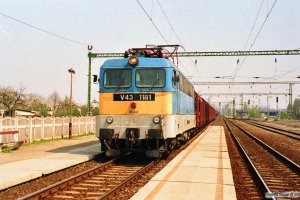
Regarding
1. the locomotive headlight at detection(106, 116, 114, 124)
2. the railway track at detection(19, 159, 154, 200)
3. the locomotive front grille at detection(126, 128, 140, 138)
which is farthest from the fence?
the railway track at detection(19, 159, 154, 200)

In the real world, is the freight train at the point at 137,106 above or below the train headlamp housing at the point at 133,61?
below

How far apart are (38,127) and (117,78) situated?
30.4 feet

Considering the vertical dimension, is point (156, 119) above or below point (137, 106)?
below

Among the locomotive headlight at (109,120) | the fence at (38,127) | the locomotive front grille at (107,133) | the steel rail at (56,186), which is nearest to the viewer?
the steel rail at (56,186)

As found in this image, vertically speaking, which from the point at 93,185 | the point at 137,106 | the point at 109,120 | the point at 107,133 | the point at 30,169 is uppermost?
the point at 137,106

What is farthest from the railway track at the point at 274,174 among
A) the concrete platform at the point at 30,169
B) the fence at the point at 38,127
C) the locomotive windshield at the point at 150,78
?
the fence at the point at 38,127

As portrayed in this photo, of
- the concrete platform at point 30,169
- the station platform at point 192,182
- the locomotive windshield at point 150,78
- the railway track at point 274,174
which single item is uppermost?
the locomotive windshield at point 150,78

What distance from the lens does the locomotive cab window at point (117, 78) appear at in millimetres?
13414

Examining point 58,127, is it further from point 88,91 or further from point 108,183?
point 108,183

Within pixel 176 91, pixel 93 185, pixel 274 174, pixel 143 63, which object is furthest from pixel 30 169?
pixel 274 174

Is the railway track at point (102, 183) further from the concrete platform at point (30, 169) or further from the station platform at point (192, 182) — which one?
the concrete platform at point (30, 169)

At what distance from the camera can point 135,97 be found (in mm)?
13117

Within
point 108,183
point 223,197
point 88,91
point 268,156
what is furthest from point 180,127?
point 88,91

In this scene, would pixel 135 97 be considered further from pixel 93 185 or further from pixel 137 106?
pixel 93 185
